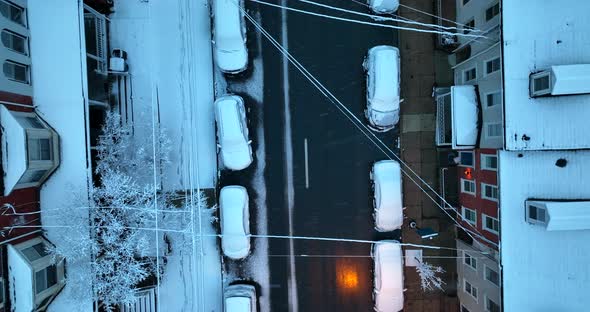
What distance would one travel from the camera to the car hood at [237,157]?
44.2ft

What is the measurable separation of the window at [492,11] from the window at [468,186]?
5566 mm

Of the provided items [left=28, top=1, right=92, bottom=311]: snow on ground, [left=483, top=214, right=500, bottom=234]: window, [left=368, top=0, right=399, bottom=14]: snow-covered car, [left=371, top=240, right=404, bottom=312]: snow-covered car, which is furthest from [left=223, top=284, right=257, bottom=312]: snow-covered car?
[left=368, top=0, right=399, bottom=14]: snow-covered car

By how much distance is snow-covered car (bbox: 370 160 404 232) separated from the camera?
13.6m

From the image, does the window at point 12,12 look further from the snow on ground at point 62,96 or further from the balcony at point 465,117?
the balcony at point 465,117

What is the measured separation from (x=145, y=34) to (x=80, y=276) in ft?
28.5

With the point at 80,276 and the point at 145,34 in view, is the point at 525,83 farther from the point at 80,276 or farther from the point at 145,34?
the point at 80,276

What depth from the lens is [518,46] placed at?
10.6 meters

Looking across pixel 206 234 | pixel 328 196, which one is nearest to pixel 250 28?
pixel 328 196

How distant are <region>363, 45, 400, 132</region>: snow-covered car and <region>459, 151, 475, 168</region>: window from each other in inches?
111

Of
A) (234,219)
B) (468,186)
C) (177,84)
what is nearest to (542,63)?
(468,186)

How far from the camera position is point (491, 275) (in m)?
12.3

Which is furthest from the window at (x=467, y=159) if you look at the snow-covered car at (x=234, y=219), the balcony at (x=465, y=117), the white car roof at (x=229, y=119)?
the white car roof at (x=229, y=119)

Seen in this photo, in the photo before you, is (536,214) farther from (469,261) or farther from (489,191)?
(469,261)

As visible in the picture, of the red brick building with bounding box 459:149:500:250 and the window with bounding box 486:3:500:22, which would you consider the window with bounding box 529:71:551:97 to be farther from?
the window with bounding box 486:3:500:22
